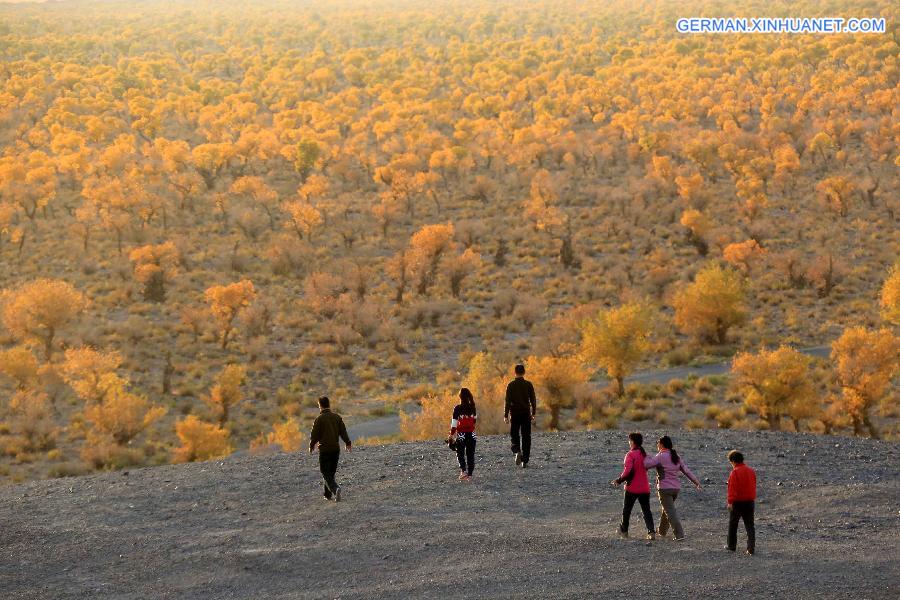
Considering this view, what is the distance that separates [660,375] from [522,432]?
28.7 metres

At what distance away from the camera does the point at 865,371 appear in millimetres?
34969

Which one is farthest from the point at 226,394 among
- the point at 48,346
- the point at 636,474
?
Result: the point at 636,474

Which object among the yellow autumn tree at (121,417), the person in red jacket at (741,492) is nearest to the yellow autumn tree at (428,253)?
the yellow autumn tree at (121,417)

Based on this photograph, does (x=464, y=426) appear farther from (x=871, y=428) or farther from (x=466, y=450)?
(x=871, y=428)

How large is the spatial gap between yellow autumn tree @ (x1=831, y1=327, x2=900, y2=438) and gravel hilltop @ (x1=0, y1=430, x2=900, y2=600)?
16.8m

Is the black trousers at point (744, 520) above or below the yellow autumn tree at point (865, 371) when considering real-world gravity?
below

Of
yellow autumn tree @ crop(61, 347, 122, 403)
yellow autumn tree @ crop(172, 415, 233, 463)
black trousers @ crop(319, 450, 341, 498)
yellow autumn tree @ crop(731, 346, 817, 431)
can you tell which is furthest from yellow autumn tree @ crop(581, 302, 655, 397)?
black trousers @ crop(319, 450, 341, 498)

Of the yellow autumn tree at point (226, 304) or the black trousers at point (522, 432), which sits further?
the yellow autumn tree at point (226, 304)

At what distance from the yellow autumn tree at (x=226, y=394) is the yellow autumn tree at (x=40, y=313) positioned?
8.86 m

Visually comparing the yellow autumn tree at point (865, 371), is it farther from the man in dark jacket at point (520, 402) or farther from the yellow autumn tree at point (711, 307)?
the man in dark jacket at point (520, 402)

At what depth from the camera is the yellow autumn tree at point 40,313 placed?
4369cm

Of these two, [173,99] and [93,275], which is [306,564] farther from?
[173,99]

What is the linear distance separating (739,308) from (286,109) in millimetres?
59603

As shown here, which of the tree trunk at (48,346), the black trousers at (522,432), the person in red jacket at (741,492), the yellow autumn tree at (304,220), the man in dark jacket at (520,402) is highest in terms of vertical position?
the yellow autumn tree at (304,220)
